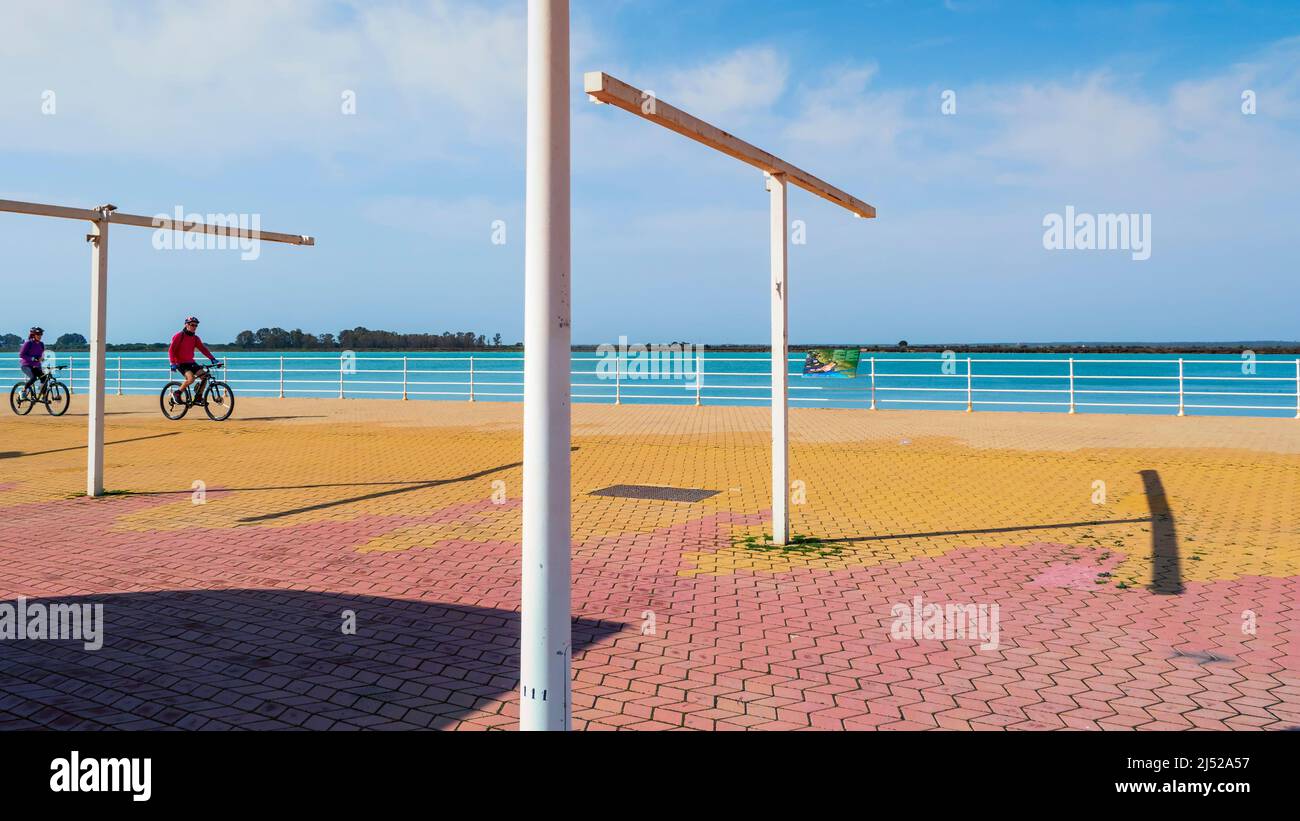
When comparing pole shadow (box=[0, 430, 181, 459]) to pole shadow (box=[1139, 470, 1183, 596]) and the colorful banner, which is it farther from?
the colorful banner

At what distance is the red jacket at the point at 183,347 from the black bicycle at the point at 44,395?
5.33 meters

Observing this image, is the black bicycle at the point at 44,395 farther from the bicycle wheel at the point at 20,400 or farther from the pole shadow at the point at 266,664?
the pole shadow at the point at 266,664

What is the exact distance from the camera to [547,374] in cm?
289

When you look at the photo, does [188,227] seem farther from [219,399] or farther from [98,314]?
[219,399]

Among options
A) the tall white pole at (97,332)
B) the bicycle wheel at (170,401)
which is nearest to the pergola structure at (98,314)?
the tall white pole at (97,332)

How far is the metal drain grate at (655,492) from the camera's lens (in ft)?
33.3

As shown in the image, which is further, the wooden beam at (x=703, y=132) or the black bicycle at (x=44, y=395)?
the black bicycle at (x=44, y=395)

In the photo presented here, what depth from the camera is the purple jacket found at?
20.6 meters

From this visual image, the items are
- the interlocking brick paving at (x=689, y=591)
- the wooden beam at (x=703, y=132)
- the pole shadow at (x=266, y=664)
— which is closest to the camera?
the pole shadow at (x=266, y=664)

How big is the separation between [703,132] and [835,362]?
24.6 m

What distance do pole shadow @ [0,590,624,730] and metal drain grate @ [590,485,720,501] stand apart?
4.56 m

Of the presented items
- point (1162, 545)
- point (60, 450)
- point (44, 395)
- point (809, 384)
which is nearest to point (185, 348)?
point (60, 450)
